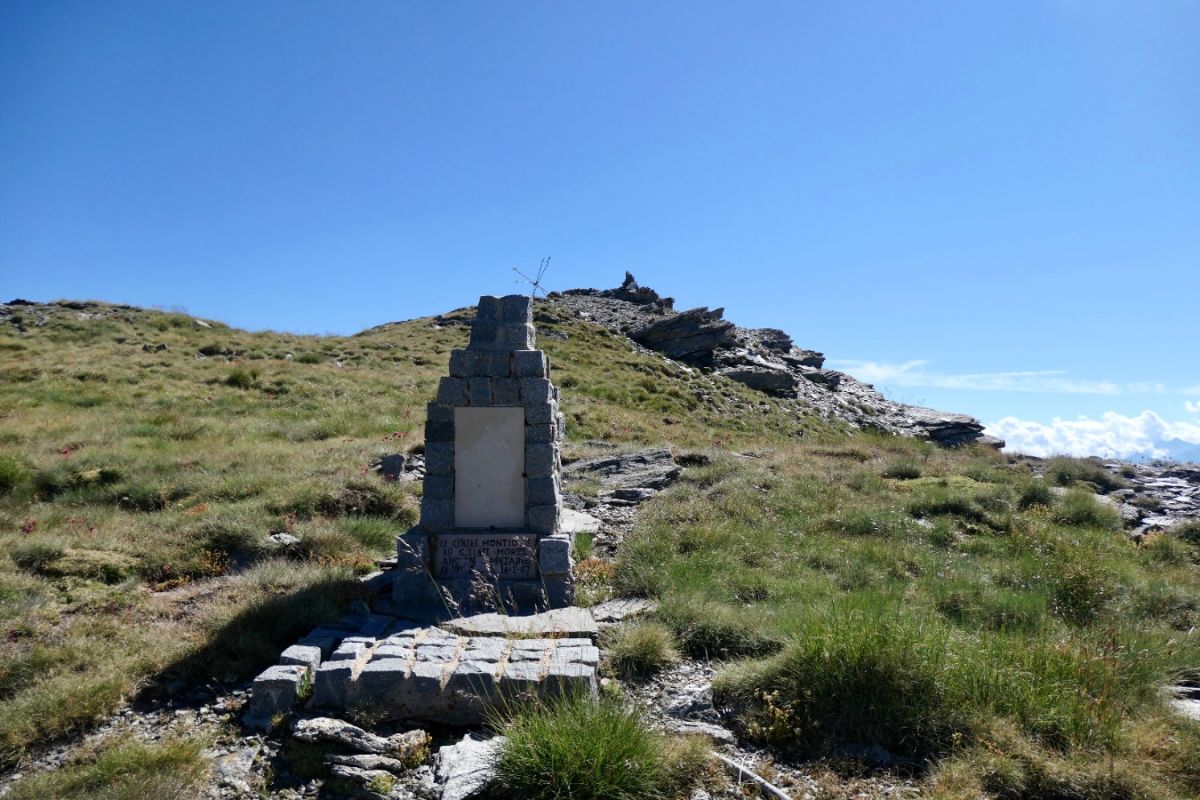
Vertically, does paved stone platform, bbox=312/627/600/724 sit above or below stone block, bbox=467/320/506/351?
below

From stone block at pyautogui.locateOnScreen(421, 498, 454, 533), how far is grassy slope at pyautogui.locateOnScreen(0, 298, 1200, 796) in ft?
3.76

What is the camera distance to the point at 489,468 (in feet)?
28.0

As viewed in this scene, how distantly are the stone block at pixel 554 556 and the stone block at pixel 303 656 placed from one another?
2455 mm

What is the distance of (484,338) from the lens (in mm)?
8469

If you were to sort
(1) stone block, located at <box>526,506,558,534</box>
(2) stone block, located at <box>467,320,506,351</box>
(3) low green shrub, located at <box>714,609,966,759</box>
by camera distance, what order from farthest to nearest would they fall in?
(2) stone block, located at <box>467,320,506,351</box> → (1) stone block, located at <box>526,506,558,534</box> → (3) low green shrub, located at <box>714,609,966,759</box>

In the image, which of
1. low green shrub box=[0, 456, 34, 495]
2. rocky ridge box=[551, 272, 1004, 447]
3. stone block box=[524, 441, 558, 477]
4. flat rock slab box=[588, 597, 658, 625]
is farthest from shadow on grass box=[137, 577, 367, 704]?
rocky ridge box=[551, 272, 1004, 447]

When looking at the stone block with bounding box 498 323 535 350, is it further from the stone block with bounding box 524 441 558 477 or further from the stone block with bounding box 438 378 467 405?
the stone block with bounding box 524 441 558 477

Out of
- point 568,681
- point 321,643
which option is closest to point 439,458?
point 321,643

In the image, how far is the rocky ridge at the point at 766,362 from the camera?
3528 cm

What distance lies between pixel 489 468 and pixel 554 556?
1.33 metres

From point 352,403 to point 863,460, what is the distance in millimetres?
13905

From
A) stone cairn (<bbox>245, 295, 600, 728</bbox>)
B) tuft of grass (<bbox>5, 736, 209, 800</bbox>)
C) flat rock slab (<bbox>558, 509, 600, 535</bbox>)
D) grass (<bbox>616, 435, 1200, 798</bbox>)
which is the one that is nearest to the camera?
tuft of grass (<bbox>5, 736, 209, 800</bbox>)

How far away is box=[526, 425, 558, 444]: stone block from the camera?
8.40 meters

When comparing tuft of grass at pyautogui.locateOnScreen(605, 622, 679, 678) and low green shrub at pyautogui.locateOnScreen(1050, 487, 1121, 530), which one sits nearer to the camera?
tuft of grass at pyautogui.locateOnScreen(605, 622, 679, 678)
